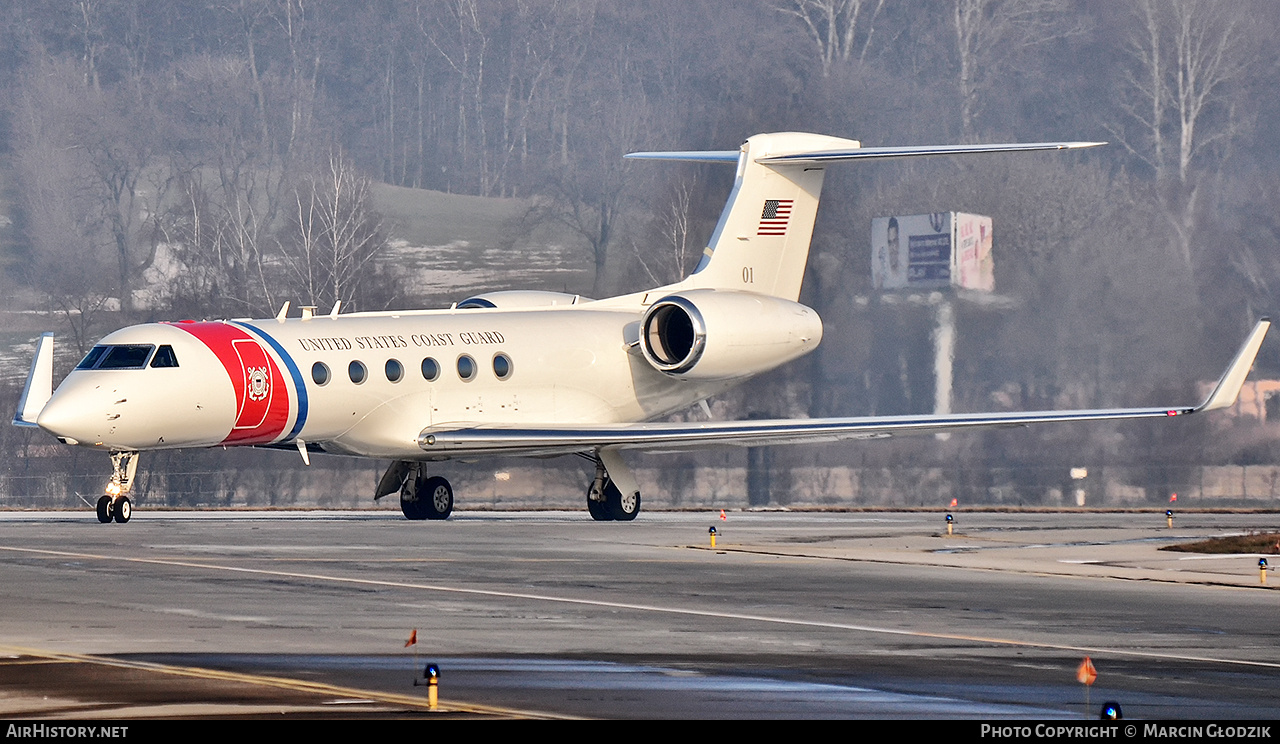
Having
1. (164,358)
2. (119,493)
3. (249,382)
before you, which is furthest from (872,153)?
(119,493)

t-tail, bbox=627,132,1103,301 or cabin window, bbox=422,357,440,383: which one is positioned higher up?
t-tail, bbox=627,132,1103,301

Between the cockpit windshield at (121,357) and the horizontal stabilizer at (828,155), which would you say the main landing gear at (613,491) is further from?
the cockpit windshield at (121,357)

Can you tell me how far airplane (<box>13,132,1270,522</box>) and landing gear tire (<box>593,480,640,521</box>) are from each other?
0.04 m

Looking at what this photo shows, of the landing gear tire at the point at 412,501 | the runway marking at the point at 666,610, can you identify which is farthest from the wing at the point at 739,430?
the runway marking at the point at 666,610

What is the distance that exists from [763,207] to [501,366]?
638 centimetres

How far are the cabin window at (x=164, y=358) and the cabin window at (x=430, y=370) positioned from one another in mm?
4212

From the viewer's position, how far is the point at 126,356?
89.5ft

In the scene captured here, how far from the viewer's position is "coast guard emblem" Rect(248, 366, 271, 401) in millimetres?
27438

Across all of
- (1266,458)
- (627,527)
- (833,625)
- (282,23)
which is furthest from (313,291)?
(282,23)

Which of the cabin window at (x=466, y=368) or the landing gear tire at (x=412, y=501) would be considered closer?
the cabin window at (x=466, y=368)

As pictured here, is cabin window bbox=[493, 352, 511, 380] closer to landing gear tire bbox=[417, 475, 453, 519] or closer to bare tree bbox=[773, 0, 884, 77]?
landing gear tire bbox=[417, 475, 453, 519]

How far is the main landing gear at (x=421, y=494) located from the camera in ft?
105

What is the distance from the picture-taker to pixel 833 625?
15.0 meters

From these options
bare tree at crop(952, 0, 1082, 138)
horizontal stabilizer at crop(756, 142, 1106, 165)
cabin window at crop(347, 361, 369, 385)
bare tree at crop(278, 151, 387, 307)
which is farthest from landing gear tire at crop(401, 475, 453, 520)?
bare tree at crop(952, 0, 1082, 138)
